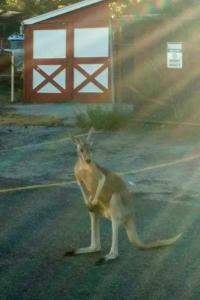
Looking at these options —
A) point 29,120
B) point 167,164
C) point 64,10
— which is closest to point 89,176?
point 167,164

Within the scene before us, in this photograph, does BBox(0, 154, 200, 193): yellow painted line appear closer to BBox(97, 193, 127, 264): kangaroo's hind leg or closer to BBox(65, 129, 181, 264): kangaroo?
BBox(65, 129, 181, 264): kangaroo

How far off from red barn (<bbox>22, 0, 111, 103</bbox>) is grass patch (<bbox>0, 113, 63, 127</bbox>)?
18.1 feet

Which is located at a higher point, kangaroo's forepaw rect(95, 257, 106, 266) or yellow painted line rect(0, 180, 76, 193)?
yellow painted line rect(0, 180, 76, 193)

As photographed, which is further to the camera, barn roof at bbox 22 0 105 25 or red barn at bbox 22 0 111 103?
red barn at bbox 22 0 111 103

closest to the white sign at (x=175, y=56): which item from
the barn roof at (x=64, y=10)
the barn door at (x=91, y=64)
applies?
the barn door at (x=91, y=64)

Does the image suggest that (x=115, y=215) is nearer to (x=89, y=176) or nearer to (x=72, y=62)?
(x=89, y=176)

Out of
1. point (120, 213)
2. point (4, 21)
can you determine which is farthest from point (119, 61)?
point (4, 21)

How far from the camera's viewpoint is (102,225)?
26.5 feet

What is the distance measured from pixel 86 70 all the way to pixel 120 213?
19.3 m

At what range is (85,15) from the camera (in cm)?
2520

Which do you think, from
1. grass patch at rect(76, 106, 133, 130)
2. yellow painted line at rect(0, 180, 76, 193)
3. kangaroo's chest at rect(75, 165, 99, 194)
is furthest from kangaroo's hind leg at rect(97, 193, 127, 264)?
grass patch at rect(76, 106, 133, 130)

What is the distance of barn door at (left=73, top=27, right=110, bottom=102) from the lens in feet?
83.2

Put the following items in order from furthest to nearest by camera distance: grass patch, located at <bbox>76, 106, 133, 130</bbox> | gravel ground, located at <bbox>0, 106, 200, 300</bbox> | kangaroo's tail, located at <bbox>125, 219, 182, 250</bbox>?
grass patch, located at <bbox>76, 106, 133, 130</bbox> < kangaroo's tail, located at <bbox>125, 219, 182, 250</bbox> < gravel ground, located at <bbox>0, 106, 200, 300</bbox>

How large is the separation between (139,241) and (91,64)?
1912 cm
